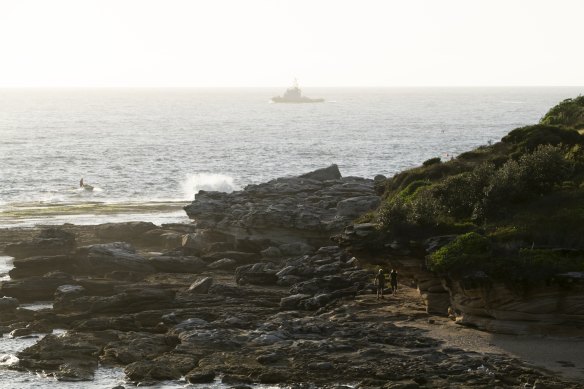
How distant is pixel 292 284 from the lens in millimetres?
58781

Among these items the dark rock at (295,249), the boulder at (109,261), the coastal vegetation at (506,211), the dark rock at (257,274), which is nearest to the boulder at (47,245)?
the boulder at (109,261)

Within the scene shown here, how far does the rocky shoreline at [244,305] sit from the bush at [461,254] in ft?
6.32

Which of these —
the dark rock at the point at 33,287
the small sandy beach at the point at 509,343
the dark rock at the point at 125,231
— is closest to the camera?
the small sandy beach at the point at 509,343

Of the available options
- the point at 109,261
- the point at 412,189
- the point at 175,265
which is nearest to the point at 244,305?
the point at 175,265

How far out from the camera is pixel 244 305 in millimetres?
54344

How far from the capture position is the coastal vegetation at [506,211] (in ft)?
159

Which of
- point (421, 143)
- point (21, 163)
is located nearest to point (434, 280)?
point (21, 163)

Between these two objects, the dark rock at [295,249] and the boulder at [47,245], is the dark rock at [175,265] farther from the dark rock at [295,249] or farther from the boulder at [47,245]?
the boulder at [47,245]

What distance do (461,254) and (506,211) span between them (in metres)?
5.75

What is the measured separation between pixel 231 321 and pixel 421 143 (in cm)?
14194

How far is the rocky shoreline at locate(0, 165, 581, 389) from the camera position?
4319 centimetres

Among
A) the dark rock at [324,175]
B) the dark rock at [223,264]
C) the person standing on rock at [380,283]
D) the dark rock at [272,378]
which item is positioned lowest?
the dark rock at [223,264]

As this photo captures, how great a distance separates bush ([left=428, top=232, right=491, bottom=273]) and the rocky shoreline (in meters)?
1.93

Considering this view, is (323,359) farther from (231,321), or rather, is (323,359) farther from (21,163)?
(21,163)
